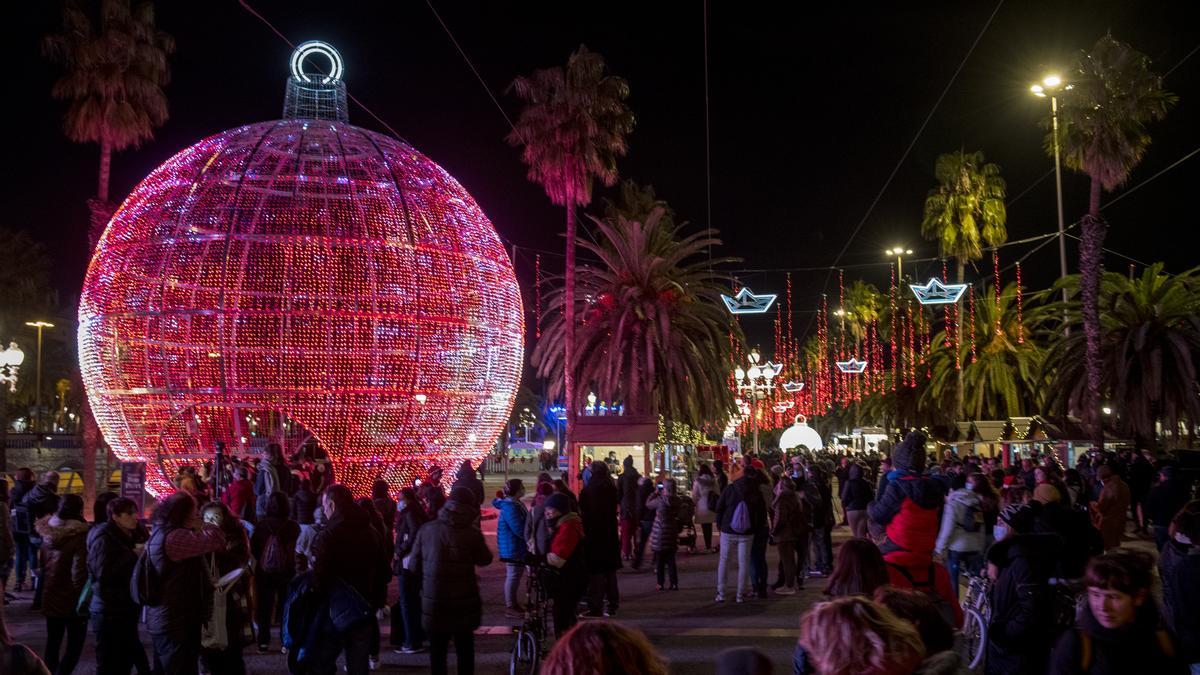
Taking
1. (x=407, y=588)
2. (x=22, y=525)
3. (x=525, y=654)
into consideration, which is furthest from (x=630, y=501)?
(x=525, y=654)

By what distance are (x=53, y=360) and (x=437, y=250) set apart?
45.9 m

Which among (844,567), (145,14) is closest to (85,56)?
(145,14)

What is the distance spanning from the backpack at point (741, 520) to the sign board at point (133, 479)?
10244 mm

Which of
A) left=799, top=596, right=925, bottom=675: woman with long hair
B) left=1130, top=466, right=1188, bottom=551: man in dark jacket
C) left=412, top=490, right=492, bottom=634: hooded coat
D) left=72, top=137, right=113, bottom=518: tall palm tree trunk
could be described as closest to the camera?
left=799, top=596, right=925, bottom=675: woman with long hair

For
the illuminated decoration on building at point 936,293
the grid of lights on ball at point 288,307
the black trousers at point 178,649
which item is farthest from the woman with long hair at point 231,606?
the illuminated decoration on building at point 936,293

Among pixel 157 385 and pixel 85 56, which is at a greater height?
pixel 85 56

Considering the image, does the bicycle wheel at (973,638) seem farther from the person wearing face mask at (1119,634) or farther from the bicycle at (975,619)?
the person wearing face mask at (1119,634)

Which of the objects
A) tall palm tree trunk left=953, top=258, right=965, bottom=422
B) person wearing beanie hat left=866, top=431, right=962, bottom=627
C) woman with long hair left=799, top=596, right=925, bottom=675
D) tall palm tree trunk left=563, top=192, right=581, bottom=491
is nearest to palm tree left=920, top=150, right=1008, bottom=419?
tall palm tree trunk left=953, top=258, right=965, bottom=422

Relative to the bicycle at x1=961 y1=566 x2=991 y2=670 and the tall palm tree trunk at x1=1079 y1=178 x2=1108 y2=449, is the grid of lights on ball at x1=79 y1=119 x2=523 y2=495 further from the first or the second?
the tall palm tree trunk at x1=1079 y1=178 x2=1108 y2=449

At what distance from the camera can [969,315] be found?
147ft

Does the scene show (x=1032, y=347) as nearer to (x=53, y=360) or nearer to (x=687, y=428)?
(x=687, y=428)

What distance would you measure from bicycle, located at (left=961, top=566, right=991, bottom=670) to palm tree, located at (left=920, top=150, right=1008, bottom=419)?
3475 cm

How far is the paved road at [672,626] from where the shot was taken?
33.0 ft

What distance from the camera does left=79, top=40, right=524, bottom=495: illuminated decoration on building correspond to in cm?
1831
